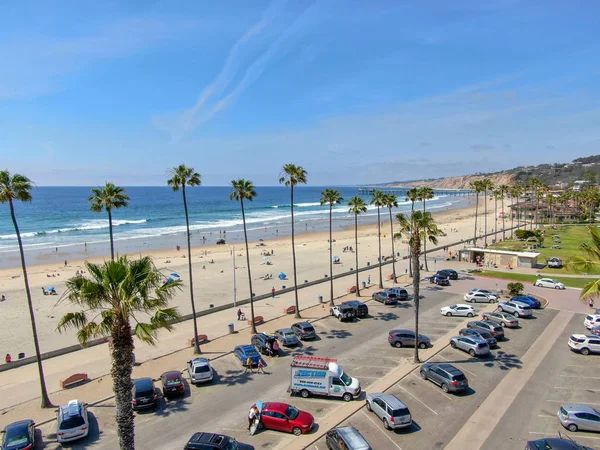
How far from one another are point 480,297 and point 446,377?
19592 mm

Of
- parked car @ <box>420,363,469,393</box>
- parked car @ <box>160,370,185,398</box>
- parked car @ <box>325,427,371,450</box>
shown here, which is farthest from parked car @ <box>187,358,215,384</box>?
parked car @ <box>420,363,469,393</box>

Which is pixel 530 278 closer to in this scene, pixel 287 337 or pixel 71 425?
pixel 287 337

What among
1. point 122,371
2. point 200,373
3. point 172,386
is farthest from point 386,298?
point 122,371

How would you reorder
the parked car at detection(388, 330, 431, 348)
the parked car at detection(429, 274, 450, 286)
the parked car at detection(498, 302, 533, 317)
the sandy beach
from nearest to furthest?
the parked car at detection(388, 330, 431, 348) → the parked car at detection(498, 302, 533, 317) → the sandy beach → the parked car at detection(429, 274, 450, 286)

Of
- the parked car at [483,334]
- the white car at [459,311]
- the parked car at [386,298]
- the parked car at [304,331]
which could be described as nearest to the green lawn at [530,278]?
the white car at [459,311]

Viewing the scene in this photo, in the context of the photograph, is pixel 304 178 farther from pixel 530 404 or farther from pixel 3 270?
pixel 3 270

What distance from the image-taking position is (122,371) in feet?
36.3

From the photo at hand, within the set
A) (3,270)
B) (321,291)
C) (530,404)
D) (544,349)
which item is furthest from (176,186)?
(3,270)

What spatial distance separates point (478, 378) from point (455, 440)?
6974 millimetres

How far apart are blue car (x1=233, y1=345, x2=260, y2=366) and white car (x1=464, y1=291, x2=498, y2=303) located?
75.8 feet

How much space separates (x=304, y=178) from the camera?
34469 mm

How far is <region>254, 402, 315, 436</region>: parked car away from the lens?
16859mm

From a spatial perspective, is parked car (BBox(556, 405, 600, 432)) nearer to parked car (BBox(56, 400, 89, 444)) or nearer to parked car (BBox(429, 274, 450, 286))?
parked car (BBox(56, 400, 89, 444))

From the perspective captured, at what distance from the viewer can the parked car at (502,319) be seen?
30.4 meters
